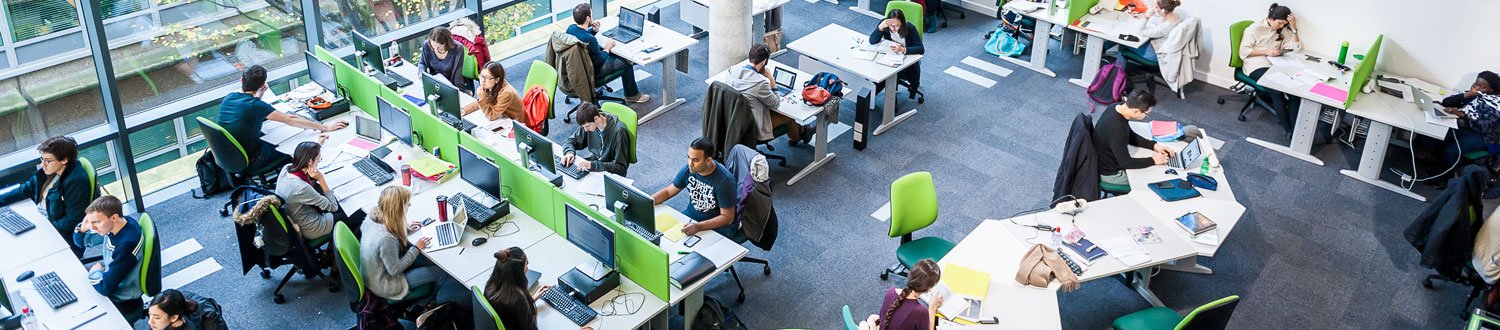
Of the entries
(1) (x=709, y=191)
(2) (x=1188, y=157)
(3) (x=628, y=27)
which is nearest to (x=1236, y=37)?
(2) (x=1188, y=157)

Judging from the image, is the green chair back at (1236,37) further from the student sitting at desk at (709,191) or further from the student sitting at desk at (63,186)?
the student sitting at desk at (63,186)

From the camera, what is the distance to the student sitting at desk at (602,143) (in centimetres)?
737

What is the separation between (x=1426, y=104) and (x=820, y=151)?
15.3 ft

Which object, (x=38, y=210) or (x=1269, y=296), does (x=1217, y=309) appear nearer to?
(x=1269, y=296)

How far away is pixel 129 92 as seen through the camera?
8.00m

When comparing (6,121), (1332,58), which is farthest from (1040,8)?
(6,121)

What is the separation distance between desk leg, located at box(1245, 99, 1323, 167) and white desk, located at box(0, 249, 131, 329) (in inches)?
328

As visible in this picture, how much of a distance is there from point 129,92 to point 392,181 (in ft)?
7.52

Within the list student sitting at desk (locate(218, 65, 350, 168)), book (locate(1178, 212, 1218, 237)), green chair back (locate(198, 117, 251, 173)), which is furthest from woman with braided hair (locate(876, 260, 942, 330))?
green chair back (locate(198, 117, 251, 173))

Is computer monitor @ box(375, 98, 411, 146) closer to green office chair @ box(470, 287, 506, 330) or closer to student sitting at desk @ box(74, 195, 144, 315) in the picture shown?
student sitting at desk @ box(74, 195, 144, 315)

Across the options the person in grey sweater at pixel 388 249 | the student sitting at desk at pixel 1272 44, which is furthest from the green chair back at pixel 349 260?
the student sitting at desk at pixel 1272 44

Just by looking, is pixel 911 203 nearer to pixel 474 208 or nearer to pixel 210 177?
pixel 474 208

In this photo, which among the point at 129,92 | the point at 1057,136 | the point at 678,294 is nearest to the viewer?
the point at 678,294

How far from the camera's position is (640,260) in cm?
593
